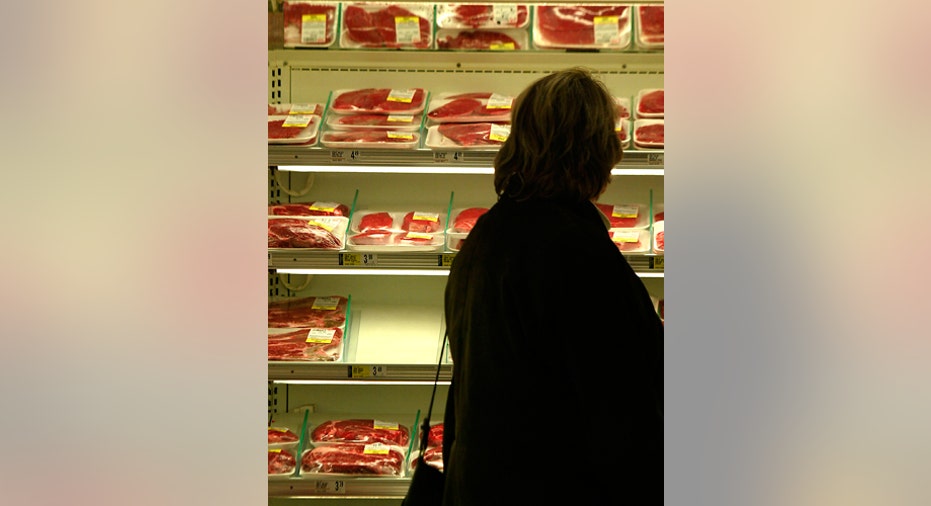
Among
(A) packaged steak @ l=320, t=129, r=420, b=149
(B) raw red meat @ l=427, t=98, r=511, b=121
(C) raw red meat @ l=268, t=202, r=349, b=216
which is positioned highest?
(B) raw red meat @ l=427, t=98, r=511, b=121

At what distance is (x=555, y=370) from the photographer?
5.26ft

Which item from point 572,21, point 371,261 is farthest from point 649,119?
point 371,261

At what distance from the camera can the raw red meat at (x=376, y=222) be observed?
313 centimetres

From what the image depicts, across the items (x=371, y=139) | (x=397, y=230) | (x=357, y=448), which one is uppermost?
(x=371, y=139)

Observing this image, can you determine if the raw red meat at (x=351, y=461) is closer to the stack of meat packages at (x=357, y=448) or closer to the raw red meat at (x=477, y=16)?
the stack of meat packages at (x=357, y=448)

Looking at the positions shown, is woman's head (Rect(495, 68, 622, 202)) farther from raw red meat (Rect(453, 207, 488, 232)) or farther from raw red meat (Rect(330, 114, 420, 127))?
raw red meat (Rect(330, 114, 420, 127))

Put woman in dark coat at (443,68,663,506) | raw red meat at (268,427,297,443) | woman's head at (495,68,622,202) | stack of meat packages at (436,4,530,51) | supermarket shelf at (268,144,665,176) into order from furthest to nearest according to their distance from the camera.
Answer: stack of meat packages at (436,4,530,51) → raw red meat at (268,427,297,443) → supermarket shelf at (268,144,665,176) → woman's head at (495,68,622,202) → woman in dark coat at (443,68,663,506)

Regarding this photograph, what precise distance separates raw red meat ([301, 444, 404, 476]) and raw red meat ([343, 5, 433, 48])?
55.9 inches

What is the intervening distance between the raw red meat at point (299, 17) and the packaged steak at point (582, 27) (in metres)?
0.72

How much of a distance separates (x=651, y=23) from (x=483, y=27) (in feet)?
1.93

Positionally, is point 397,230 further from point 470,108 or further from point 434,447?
point 434,447

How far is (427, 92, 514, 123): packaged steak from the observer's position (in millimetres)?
3105

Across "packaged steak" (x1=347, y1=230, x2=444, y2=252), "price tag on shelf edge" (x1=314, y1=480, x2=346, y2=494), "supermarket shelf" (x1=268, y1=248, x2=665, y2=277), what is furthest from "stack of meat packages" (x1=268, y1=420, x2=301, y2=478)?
"packaged steak" (x1=347, y1=230, x2=444, y2=252)
